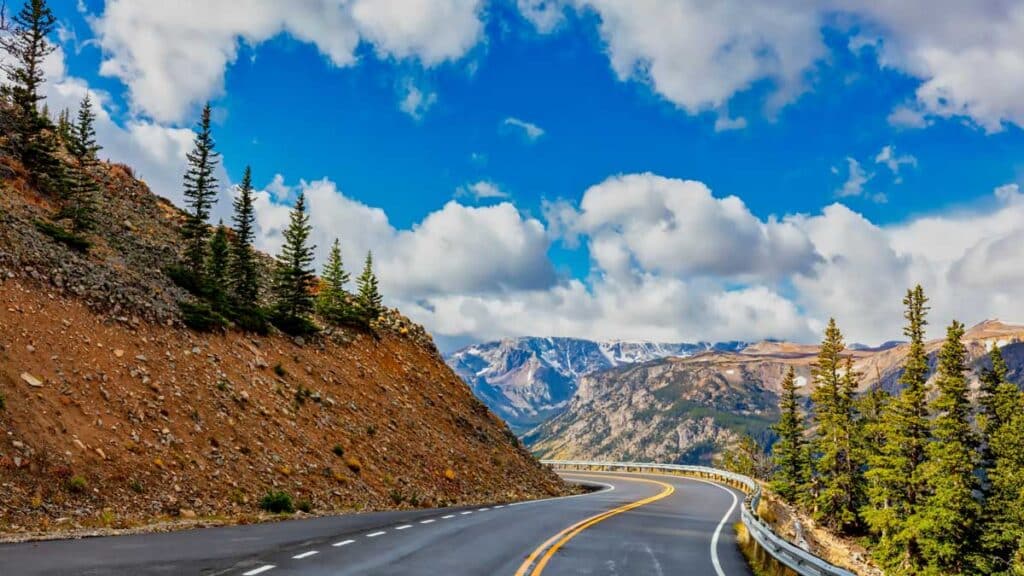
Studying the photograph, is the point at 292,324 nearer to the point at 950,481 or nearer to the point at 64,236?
the point at 64,236

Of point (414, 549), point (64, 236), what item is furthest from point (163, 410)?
point (414, 549)

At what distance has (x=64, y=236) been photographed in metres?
29.8

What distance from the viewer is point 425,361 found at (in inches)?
2053

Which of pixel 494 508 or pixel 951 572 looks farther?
pixel 951 572

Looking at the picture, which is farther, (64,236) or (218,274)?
(218,274)

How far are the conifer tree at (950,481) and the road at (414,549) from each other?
21.7m

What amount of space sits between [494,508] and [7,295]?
20.5m

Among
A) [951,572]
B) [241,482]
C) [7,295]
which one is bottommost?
[951,572]

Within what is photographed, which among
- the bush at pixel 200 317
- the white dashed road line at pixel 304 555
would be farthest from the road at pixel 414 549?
the bush at pixel 200 317

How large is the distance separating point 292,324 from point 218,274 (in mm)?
5140

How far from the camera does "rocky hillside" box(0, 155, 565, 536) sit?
63.3ft

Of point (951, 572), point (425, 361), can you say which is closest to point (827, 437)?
point (951, 572)

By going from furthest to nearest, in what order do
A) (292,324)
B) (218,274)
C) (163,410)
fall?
1. (292,324)
2. (218,274)
3. (163,410)

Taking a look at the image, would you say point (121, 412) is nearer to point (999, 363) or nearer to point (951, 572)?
point (951, 572)
